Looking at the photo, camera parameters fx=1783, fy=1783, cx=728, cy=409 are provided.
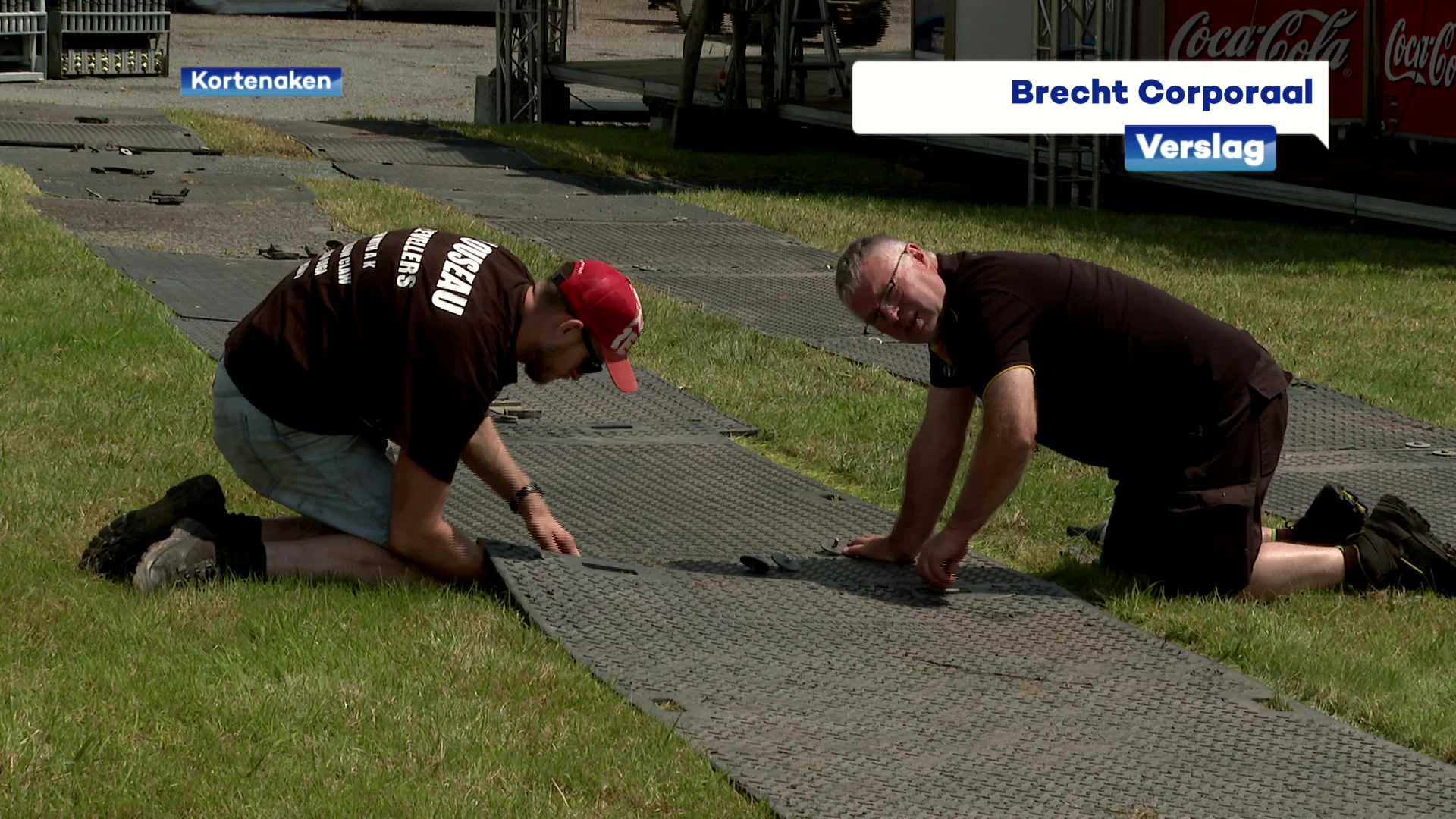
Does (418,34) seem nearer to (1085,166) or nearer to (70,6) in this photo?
(70,6)

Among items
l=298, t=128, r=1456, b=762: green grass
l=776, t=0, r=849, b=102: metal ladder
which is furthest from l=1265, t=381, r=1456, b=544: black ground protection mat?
l=776, t=0, r=849, b=102: metal ladder

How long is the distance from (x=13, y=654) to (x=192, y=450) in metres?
2.10

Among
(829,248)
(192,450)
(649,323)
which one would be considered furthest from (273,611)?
(829,248)

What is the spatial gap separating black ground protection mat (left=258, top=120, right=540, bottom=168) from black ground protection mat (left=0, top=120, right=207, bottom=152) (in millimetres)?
1163

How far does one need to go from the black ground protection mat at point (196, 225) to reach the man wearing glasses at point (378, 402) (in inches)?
235

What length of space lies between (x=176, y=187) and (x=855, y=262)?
9801 mm

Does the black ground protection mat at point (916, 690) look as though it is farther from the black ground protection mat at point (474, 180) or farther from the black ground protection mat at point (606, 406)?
the black ground protection mat at point (474, 180)

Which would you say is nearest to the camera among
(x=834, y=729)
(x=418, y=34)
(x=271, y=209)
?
(x=834, y=729)

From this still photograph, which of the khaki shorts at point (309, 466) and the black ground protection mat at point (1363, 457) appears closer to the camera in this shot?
the khaki shorts at point (309, 466)

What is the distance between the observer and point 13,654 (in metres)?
4.09

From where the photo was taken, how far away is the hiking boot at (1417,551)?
5230 millimetres

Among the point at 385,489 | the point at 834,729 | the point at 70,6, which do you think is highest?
the point at 70,6

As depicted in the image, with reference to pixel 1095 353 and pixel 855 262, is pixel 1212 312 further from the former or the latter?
pixel 855 262

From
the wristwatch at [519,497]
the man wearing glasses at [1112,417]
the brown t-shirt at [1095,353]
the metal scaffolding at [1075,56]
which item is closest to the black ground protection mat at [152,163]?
the metal scaffolding at [1075,56]
